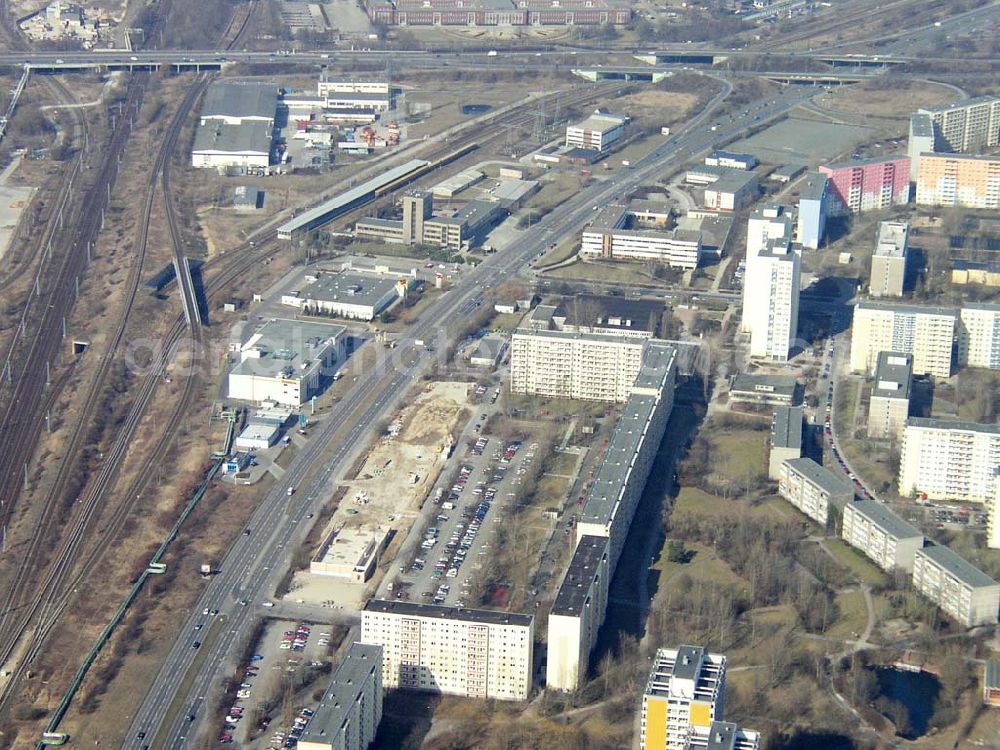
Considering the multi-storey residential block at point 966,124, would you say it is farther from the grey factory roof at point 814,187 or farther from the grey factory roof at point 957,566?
the grey factory roof at point 957,566

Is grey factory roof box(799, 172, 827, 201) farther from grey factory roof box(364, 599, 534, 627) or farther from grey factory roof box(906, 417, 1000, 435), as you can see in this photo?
grey factory roof box(364, 599, 534, 627)

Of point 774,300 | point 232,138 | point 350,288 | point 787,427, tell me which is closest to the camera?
point 787,427

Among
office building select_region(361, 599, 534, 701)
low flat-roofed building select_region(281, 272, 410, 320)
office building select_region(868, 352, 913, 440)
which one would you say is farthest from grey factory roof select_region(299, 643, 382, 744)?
low flat-roofed building select_region(281, 272, 410, 320)

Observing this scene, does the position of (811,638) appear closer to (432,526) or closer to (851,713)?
(851,713)

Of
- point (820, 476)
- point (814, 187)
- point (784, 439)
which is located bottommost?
point (820, 476)

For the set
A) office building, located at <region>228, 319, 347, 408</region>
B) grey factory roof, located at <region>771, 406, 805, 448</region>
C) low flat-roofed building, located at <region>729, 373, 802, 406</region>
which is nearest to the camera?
grey factory roof, located at <region>771, 406, 805, 448</region>

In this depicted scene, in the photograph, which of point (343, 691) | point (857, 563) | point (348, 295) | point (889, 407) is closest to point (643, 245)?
point (348, 295)

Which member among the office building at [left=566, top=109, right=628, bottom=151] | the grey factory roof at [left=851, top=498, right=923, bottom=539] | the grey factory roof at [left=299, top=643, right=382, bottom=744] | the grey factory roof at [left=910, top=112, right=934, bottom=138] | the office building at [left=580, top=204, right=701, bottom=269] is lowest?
the grey factory roof at [left=299, top=643, right=382, bottom=744]

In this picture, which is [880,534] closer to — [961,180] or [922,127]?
[961,180]
